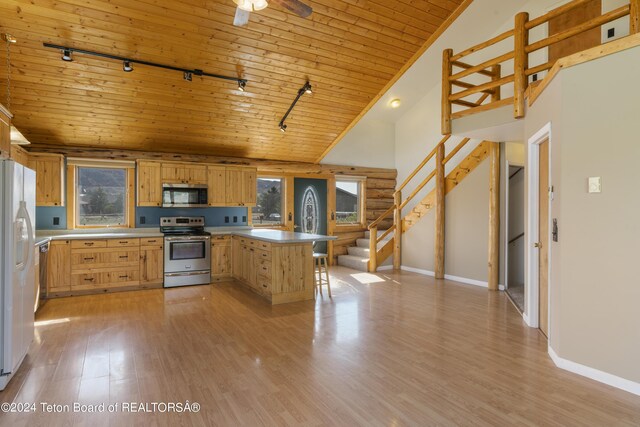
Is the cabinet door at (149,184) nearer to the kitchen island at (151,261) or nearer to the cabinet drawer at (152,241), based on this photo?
the kitchen island at (151,261)

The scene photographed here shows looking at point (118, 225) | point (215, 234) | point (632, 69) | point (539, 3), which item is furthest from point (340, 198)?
point (632, 69)

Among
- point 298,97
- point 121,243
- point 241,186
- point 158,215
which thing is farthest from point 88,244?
point 298,97

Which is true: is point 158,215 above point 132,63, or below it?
below

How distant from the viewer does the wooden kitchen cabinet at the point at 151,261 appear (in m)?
5.97

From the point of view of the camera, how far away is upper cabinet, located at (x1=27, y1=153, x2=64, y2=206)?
554 cm

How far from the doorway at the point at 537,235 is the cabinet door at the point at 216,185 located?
5044 millimetres

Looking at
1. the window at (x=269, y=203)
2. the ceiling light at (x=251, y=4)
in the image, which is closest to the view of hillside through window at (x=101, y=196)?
the window at (x=269, y=203)

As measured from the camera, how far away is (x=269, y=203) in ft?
26.6

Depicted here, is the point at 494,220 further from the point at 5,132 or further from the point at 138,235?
the point at 5,132

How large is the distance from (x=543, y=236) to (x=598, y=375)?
1474 millimetres

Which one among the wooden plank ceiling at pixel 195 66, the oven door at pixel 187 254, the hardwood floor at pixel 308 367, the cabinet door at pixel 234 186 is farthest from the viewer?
the cabinet door at pixel 234 186

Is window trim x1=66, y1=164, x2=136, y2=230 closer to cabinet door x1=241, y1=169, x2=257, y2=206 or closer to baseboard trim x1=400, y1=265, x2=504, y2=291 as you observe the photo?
cabinet door x1=241, y1=169, x2=257, y2=206

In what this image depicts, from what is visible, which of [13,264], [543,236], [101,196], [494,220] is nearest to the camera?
[13,264]

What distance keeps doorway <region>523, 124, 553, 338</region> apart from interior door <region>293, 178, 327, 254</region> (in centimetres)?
496
